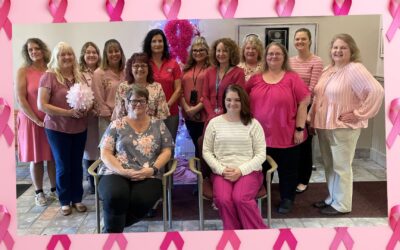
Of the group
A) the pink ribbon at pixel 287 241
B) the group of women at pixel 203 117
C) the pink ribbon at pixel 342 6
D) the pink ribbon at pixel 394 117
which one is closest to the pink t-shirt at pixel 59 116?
the group of women at pixel 203 117

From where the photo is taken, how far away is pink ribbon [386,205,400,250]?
1206mm

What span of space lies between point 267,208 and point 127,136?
66cm

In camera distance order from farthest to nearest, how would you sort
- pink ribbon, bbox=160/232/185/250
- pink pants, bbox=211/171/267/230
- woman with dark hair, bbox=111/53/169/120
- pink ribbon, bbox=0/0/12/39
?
1. woman with dark hair, bbox=111/53/169/120
2. pink pants, bbox=211/171/267/230
3. pink ribbon, bbox=160/232/185/250
4. pink ribbon, bbox=0/0/12/39

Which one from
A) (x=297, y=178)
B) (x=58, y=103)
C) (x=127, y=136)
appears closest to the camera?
(x=58, y=103)

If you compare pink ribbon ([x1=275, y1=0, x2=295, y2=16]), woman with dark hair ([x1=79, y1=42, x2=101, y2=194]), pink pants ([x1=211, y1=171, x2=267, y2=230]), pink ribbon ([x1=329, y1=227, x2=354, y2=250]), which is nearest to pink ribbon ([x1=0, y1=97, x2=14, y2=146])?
woman with dark hair ([x1=79, y1=42, x2=101, y2=194])

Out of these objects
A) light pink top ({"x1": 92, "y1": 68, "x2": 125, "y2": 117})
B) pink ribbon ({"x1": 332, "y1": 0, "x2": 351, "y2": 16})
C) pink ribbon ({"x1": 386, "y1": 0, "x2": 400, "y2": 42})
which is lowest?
light pink top ({"x1": 92, "y1": 68, "x2": 125, "y2": 117})

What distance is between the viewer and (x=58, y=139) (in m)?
1.38

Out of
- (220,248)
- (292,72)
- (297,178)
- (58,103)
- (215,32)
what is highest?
(215,32)

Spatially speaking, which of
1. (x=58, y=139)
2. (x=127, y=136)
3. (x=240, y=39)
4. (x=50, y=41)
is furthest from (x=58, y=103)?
(x=240, y=39)

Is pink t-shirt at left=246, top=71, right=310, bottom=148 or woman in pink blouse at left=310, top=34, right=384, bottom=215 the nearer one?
woman in pink blouse at left=310, top=34, right=384, bottom=215

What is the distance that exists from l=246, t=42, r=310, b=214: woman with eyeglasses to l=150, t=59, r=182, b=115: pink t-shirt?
0.30 meters

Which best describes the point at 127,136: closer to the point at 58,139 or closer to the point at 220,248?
the point at 58,139

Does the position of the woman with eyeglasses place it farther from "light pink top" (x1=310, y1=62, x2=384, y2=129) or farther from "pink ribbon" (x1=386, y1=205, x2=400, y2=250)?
"pink ribbon" (x1=386, y1=205, x2=400, y2=250)

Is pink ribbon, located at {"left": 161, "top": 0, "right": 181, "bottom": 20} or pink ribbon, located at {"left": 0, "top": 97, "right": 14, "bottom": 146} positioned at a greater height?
pink ribbon, located at {"left": 161, "top": 0, "right": 181, "bottom": 20}
